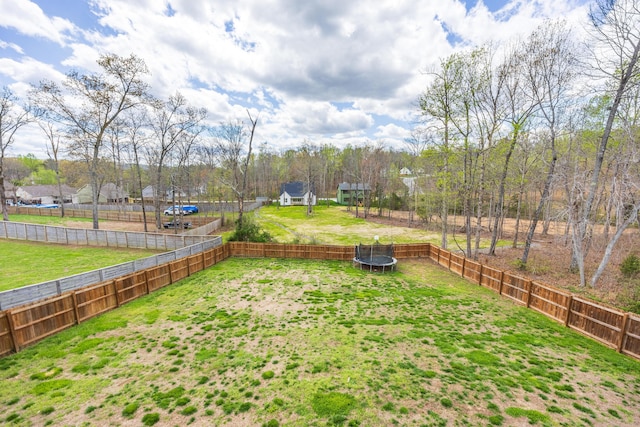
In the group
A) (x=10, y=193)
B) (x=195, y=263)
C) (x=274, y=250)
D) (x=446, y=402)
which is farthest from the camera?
(x=10, y=193)

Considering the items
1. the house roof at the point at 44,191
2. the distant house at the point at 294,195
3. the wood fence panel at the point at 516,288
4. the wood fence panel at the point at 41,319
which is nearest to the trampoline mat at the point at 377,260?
the wood fence panel at the point at 516,288

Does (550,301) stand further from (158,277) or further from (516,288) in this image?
(158,277)

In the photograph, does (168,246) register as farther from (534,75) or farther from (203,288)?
→ (534,75)

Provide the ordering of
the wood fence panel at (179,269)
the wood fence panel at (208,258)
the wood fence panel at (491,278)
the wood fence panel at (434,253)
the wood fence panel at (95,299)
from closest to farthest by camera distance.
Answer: the wood fence panel at (95,299)
the wood fence panel at (491,278)
the wood fence panel at (179,269)
the wood fence panel at (208,258)
the wood fence panel at (434,253)

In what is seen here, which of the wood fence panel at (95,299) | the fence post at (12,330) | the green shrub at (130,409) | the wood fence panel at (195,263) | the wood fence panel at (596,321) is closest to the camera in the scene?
the green shrub at (130,409)

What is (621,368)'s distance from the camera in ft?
23.6

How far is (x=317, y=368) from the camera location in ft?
22.8

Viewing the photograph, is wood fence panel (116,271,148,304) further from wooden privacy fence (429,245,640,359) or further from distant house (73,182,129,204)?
distant house (73,182,129,204)

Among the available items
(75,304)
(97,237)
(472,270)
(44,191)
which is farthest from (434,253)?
(44,191)

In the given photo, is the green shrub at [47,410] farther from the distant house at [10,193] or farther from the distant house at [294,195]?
the distant house at [10,193]

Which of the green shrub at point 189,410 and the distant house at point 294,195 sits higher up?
the distant house at point 294,195

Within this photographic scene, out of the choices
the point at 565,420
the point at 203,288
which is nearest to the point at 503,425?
the point at 565,420

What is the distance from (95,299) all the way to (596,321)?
58.0ft

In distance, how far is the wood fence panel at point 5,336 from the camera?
719 cm
